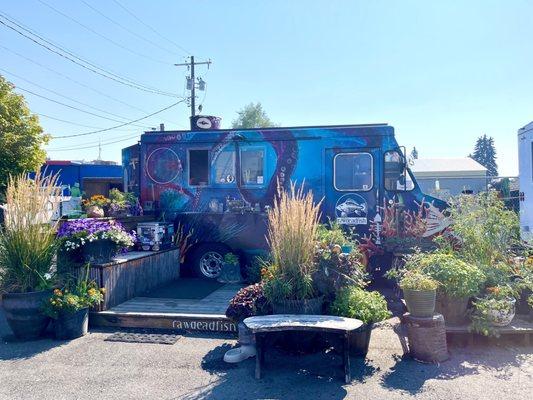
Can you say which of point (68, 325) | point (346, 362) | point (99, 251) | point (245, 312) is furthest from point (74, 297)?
point (346, 362)

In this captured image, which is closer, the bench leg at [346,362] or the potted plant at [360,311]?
the bench leg at [346,362]

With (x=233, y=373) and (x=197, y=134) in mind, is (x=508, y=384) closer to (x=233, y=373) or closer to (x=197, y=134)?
(x=233, y=373)

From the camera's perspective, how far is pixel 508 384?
3.90m

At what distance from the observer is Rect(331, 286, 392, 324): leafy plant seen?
442 centimetres

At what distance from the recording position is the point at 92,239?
232 inches

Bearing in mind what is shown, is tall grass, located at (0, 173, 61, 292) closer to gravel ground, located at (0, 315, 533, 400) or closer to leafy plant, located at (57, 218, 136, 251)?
leafy plant, located at (57, 218, 136, 251)

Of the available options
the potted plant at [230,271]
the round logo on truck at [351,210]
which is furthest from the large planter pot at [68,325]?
the round logo on truck at [351,210]

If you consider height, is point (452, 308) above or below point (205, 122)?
below

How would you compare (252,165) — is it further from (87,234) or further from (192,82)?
(192,82)

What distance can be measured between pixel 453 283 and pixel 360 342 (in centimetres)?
122

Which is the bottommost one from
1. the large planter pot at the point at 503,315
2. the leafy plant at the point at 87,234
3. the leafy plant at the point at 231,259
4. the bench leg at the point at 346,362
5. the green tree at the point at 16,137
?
the bench leg at the point at 346,362

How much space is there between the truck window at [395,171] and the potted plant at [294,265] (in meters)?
3.50

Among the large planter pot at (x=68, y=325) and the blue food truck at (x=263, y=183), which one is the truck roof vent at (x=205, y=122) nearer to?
the blue food truck at (x=263, y=183)

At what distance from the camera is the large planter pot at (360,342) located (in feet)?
14.8
